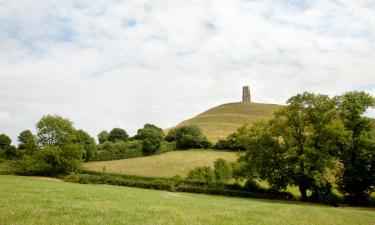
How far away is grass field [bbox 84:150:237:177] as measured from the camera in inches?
2901

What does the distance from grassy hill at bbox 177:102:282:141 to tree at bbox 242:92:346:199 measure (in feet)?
222

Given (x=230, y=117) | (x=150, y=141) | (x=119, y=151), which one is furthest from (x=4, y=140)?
(x=230, y=117)

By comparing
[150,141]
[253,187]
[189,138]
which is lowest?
[253,187]

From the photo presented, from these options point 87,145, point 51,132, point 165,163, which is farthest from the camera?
point 87,145

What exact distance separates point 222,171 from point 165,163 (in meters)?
20.5

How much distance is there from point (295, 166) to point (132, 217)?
40735mm

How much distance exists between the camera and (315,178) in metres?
46.1

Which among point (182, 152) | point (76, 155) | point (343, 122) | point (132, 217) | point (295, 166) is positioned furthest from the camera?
point (182, 152)

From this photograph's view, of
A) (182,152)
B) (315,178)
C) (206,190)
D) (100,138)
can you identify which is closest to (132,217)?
(315,178)

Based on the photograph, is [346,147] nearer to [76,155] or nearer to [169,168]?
[169,168]

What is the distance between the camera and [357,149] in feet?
165

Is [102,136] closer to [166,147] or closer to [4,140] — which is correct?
[4,140]

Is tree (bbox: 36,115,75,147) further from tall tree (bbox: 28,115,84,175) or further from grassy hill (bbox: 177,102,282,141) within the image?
grassy hill (bbox: 177,102,282,141)

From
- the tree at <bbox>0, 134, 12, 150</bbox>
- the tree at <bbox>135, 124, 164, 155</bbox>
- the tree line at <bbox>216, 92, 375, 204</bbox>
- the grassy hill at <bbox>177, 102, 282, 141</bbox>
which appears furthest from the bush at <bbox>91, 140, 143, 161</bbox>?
the tree line at <bbox>216, 92, 375, 204</bbox>
